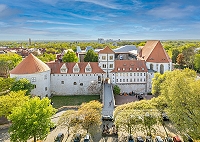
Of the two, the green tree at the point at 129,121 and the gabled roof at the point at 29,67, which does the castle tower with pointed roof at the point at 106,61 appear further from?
the green tree at the point at 129,121

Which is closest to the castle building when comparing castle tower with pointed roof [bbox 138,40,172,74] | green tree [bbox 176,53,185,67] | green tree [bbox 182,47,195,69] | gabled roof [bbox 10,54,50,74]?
gabled roof [bbox 10,54,50,74]

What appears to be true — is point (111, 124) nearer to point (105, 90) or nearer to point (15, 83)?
point (105, 90)

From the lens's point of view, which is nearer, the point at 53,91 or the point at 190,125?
the point at 190,125

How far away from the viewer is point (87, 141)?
26.6 meters

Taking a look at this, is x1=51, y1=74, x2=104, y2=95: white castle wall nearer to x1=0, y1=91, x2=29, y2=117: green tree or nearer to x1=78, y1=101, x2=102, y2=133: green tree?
x1=0, y1=91, x2=29, y2=117: green tree

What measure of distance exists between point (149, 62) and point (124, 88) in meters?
12.1

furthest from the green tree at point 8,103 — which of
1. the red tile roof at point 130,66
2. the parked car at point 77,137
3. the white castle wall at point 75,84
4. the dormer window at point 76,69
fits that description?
the red tile roof at point 130,66

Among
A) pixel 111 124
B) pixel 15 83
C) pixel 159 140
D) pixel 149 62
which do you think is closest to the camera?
pixel 159 140

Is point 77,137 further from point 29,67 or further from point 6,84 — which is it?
point 29,67

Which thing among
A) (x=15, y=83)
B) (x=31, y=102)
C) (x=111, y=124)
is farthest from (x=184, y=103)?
(x=15, y=83)

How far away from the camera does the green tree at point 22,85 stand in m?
43.7

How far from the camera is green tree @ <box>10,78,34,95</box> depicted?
143ft

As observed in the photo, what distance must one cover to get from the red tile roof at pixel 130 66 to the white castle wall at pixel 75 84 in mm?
5608

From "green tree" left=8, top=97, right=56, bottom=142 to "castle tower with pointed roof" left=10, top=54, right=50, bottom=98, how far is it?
22757 mm
